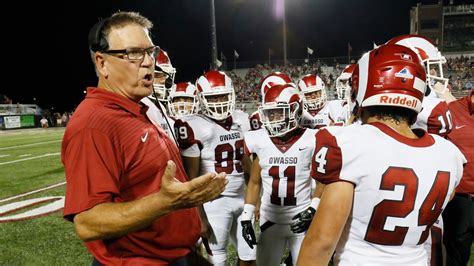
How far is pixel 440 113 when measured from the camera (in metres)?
3.02

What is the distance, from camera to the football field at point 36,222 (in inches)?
183

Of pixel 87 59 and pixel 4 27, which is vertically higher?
pixel 4 27

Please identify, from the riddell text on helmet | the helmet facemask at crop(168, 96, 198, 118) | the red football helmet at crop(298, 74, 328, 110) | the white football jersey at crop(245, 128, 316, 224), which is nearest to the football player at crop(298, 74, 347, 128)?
the red football helmet at crop(298, 74, 328, 110)

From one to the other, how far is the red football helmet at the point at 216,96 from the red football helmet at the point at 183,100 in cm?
151

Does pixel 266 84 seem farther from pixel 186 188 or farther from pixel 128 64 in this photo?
pixel 186 188

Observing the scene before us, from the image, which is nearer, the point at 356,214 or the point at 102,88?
the point at 356,214

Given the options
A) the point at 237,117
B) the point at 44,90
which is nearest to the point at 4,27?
the point at 44,90

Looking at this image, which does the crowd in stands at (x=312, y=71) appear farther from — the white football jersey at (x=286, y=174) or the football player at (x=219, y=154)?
the white football jersey at (x=286, y=174)

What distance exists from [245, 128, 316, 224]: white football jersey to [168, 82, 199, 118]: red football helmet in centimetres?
236

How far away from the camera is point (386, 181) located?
157cm

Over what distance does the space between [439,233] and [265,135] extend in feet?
5.22

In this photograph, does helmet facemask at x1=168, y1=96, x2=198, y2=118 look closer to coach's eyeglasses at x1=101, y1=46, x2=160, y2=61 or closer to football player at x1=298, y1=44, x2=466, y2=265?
coach's eyeglasses at x1=101, y1=46, x2=160, y2=61

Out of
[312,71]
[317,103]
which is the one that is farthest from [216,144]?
[312,71]

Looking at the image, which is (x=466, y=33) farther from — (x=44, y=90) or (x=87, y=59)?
(x=44, y=90)
